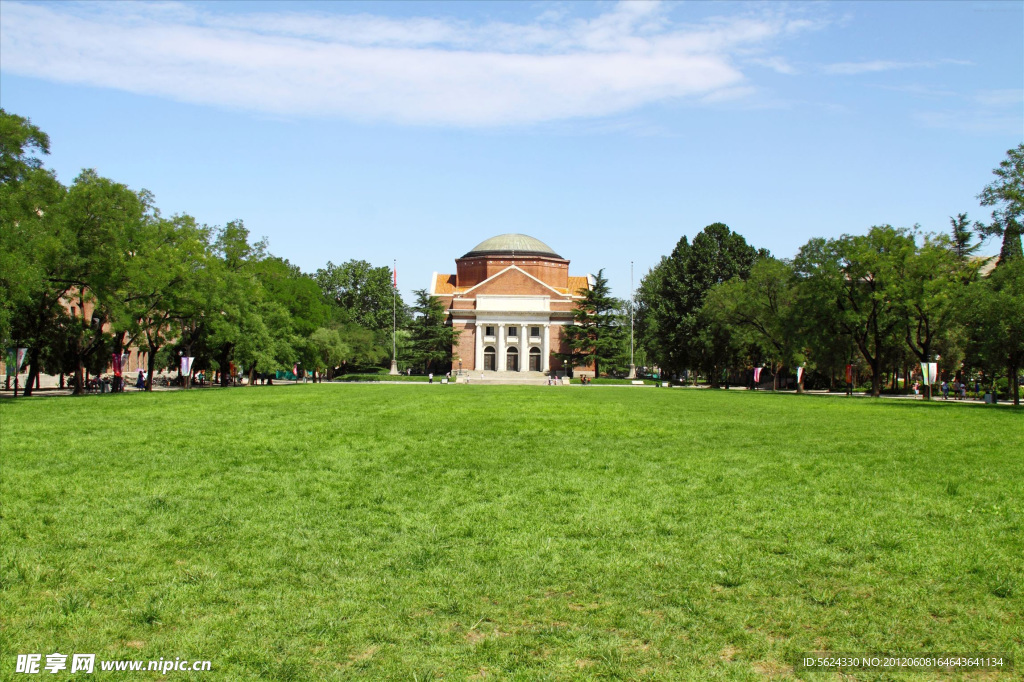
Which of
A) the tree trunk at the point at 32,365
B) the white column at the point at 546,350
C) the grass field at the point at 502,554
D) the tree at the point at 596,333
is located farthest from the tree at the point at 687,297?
the grass field at the point at 502,554

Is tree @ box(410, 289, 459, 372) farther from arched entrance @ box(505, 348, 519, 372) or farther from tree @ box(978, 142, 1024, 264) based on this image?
tree @ box(978, 142, 1024, 264)

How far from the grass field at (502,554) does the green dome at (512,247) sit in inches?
3327

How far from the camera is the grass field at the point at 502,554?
5777 millimetres

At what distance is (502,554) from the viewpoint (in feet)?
26.6

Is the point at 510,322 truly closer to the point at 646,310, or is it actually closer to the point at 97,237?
the point at 646,310

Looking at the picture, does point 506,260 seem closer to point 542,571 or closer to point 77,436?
point 77,436

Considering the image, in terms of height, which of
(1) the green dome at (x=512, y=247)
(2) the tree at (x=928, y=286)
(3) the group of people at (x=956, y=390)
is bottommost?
(3) the group of people at (x=956, y=390)

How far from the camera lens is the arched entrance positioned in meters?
92.1

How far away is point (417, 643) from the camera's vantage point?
229 inches

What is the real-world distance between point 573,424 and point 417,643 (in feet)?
42.2

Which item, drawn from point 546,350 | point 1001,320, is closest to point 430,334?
point 546,350

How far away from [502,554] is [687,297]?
6587 centimetres

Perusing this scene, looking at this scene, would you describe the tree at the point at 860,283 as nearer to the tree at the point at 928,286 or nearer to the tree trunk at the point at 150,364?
the tree at the point at 928,286

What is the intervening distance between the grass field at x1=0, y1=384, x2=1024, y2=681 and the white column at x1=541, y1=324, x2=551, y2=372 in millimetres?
74374
